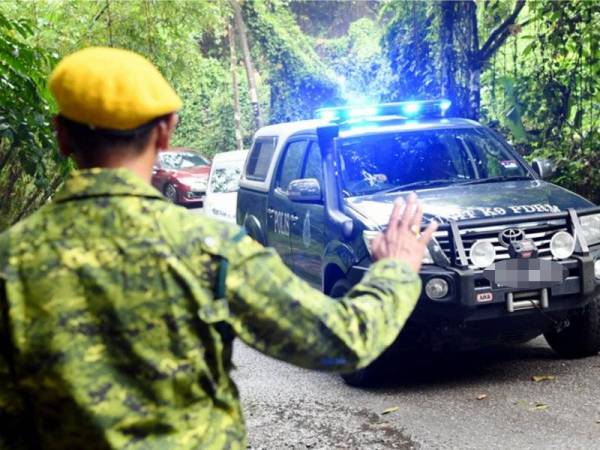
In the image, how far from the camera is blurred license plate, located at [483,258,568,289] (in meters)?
5.91

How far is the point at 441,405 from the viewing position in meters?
5.87

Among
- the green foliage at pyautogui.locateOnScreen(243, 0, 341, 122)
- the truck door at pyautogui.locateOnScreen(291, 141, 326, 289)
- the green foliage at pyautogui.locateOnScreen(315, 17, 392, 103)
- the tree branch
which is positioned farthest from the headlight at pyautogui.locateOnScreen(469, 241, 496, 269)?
the green foliage at pyautogui.locateOnScreen(243, 0, 341, 122)

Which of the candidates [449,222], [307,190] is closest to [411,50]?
[307,190]

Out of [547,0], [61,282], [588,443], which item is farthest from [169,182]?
[61,282]

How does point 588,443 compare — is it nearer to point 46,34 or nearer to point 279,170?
point 279,170

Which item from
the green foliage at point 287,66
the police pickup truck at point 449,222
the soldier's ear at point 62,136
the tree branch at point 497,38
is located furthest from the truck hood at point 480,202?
the green foliage at point 287,66

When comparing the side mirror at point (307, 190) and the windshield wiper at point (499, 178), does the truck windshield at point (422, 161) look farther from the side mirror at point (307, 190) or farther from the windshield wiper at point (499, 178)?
the side mirror at point (307, 190)

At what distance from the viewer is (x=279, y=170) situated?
27.1ft

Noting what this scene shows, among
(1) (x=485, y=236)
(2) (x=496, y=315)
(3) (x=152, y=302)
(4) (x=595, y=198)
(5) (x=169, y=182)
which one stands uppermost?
(3) (x=152, y=302)

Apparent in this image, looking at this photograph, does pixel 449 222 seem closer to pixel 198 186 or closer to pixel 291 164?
pixel 291 164

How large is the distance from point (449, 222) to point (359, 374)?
4.14 ft

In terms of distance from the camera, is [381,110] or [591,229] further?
[381,110]

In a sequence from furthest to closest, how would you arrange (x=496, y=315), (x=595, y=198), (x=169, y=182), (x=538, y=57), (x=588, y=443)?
(x=169, y=182), (x=538, y=57), (x=595, y=198), (x=496, y=315), (x=588, y=443)

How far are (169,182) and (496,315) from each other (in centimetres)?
1807
